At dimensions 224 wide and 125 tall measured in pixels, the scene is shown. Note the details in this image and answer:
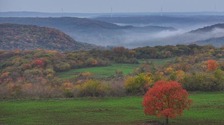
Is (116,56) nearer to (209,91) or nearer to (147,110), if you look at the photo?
(209,91)

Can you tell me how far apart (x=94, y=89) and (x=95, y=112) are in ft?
60.2

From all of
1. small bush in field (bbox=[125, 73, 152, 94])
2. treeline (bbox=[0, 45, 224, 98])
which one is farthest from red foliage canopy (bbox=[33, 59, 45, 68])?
small bush in field (bbox=[125, 73, 152, 94])

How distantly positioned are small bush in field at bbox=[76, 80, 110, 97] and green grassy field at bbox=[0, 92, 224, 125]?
11.4ft

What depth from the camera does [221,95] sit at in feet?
265

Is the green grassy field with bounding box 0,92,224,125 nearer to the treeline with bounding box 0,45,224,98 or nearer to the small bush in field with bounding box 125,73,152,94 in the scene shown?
the small bush in field with bounding box 125,73,152,94

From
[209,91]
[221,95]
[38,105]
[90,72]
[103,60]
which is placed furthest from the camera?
[103,60]

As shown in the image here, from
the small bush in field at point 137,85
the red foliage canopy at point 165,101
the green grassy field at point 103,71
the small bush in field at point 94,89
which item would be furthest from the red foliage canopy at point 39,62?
the red foliage canopy at point 165,101

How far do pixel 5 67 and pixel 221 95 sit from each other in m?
78.4

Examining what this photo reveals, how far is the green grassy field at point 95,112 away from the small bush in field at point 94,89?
347 cm

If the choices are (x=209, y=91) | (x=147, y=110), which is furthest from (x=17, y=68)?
(x=147, y=110)

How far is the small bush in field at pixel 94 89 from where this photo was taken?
8256 cm

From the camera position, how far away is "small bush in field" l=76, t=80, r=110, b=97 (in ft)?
271

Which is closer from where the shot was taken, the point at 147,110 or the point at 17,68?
the point at 147,110

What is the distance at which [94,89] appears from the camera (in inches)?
3263
